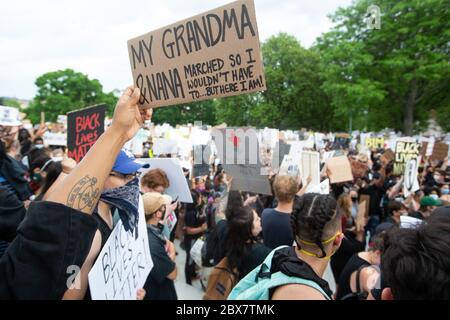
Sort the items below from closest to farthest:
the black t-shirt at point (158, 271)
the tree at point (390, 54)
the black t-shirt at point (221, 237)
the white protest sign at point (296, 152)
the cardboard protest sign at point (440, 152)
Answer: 1. the black t-shirt at point (158, 271)
2. the black t-shirt at point (221, 237)
3. the white protest sign at point (296, 152)
4. the cardboard protest sign at point (440, 152)
5. the tree at point (390, 54)

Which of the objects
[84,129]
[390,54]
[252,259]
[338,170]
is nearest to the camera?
[252,259]

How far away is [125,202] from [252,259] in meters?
1.48

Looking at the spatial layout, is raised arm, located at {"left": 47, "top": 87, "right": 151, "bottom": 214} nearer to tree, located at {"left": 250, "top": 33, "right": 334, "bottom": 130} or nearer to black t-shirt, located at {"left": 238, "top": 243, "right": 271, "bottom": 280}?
black t-shirt, located at {"left": 238, "top": 243, "right": 271, "bottom": 280}

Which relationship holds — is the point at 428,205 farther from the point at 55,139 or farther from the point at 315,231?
the point at 55,139

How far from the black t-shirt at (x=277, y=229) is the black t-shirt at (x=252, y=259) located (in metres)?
0.43

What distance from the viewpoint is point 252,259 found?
2.91m

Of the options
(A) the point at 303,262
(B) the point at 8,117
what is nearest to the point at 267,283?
(A) the point at 303,262

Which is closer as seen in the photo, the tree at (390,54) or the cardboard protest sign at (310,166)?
the cardboard protest sign at (310,166)

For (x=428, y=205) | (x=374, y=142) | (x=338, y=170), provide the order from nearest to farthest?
1. (x=428, y=205)
2. (x=338, y=170)
3. (x=374, y=142)

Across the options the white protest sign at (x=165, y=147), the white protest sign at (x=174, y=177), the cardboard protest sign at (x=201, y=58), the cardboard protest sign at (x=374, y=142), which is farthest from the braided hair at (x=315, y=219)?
the cardboard protest sign at (x=374, y=142)

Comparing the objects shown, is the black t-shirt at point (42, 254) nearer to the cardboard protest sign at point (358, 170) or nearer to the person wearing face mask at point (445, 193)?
the person wearing face mask at point (445, 193)

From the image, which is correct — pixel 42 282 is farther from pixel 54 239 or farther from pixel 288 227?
pixel 288 227

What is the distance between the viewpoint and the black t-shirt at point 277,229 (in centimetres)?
338
